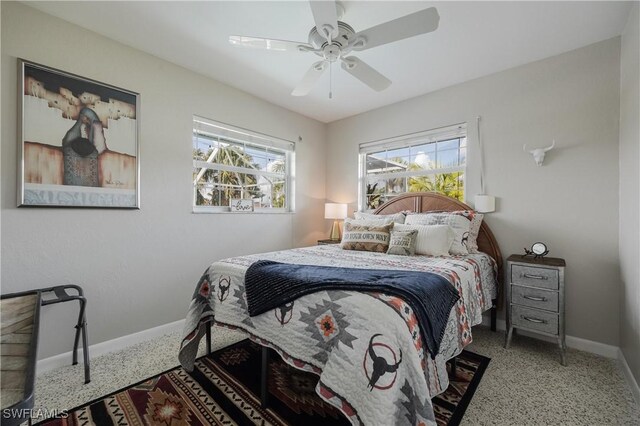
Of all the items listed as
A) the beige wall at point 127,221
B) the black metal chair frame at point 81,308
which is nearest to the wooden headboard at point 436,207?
the beige wall at point 127,221

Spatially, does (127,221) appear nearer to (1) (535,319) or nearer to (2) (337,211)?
(2) (337,211)

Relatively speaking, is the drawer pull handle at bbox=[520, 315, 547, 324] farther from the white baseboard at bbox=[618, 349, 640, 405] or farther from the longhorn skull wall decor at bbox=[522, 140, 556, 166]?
the longhorn skull wall decor at bbox=[522, 140, 556, 166]

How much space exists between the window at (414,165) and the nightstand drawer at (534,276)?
41.0 inches

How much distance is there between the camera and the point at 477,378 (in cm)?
195

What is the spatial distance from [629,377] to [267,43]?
338cm

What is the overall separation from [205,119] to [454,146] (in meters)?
2.91

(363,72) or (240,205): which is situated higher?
(363,72)

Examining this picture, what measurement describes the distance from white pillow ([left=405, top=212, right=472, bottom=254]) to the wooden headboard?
0.91ft

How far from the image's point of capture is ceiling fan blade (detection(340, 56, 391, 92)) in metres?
2.04

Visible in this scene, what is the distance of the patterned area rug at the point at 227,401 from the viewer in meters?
1.54

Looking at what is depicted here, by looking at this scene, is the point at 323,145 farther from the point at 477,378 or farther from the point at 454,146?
the point at 477,378

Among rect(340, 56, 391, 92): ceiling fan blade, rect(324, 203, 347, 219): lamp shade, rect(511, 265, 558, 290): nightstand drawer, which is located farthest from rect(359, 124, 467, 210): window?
rect(340, 56, 391, 92): ceiling fan blade

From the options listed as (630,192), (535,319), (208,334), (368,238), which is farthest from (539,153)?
(208,334)

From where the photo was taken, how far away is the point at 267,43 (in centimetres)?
185
